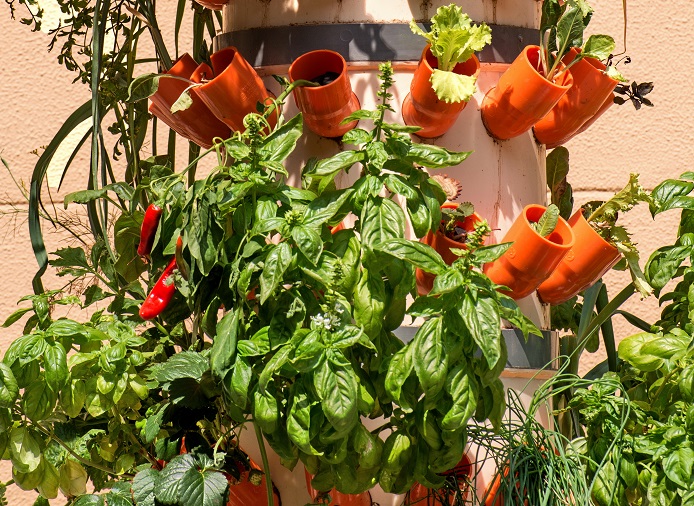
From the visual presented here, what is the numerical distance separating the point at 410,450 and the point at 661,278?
1.46 feet

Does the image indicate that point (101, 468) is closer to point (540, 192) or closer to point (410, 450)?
point (410, 450)

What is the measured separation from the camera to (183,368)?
1.35 metres

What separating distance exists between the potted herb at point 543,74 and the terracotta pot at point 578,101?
21 millimetres

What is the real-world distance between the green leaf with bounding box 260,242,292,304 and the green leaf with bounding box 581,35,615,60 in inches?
23.3

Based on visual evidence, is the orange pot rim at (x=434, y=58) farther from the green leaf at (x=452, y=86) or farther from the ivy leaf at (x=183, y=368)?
the ivy leaf at (x=183, y=368)

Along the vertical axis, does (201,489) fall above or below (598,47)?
below

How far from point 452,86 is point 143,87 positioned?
0.45 meters

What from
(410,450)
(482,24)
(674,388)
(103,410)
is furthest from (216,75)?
(674,388)

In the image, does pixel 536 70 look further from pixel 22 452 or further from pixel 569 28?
pixel 22 452

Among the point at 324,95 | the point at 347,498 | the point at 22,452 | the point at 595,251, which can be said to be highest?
the point at 324,95

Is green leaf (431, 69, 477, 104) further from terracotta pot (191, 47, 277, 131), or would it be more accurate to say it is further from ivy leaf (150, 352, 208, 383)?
ivy leaf (150, 352, 208, 383)

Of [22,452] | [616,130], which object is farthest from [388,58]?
[616,130]

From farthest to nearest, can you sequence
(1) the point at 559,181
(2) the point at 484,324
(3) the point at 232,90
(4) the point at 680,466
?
(1) the point at 559,181
(3) the point at 232,90
(4) the point at 680,466
(2) the point at 484,324

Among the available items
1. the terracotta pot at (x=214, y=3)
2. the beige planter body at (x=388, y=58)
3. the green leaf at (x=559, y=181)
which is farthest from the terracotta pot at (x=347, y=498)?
the terracotta pot at (x=214, y=3)
